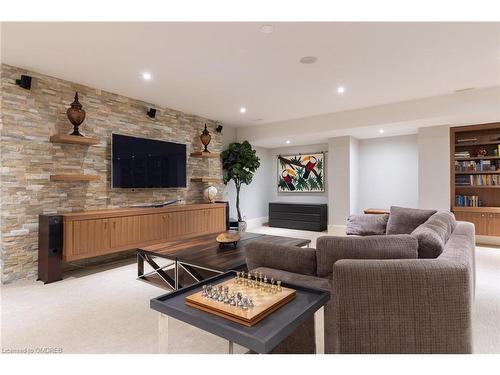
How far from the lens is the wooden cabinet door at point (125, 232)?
3.85 metres

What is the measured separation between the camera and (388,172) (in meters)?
6.32

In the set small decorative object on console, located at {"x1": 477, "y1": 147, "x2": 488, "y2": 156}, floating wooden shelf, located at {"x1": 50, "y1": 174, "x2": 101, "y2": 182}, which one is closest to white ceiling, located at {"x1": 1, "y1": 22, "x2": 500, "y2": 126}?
floating wooden shelf, located at {"x1": 50, "y1": 174, "x2": 101, "y2": 182}

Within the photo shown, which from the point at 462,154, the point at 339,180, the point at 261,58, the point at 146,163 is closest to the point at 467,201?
the point at 462,154

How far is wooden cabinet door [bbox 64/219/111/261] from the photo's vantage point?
3416 mm

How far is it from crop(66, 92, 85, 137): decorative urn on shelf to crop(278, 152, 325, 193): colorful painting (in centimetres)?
518

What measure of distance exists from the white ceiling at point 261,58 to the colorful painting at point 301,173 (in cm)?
274

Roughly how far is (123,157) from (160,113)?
3.82ft

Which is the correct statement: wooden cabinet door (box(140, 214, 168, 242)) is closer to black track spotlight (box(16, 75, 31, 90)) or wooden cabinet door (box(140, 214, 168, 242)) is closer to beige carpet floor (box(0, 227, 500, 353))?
beige carpet floor (box(0, 227, 500, 353))

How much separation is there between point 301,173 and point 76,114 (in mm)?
5330

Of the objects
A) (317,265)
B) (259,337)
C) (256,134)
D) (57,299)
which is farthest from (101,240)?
(256,134)

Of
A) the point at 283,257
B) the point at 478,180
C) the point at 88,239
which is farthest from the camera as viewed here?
the point at 478,180

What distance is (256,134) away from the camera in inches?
263

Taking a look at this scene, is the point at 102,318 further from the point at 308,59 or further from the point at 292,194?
the point at 292,194
